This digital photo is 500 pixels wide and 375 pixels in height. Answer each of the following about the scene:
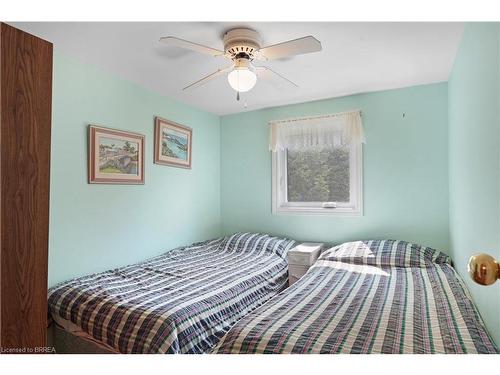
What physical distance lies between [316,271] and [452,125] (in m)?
1.60

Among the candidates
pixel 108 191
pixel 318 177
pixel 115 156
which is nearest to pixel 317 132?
pixel 318 177

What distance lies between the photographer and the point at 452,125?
91.7 inches

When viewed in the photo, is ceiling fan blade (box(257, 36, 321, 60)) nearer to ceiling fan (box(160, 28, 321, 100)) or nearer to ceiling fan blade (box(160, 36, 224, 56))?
ceiling fan (box(160, 28, 321, 100))

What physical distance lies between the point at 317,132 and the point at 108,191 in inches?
82.9

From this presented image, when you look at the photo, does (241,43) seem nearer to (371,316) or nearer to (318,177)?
(371,316)

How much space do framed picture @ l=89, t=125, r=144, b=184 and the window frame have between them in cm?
147

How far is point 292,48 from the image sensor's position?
5.31ft

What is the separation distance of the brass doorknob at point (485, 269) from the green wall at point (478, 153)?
0.58 meters
